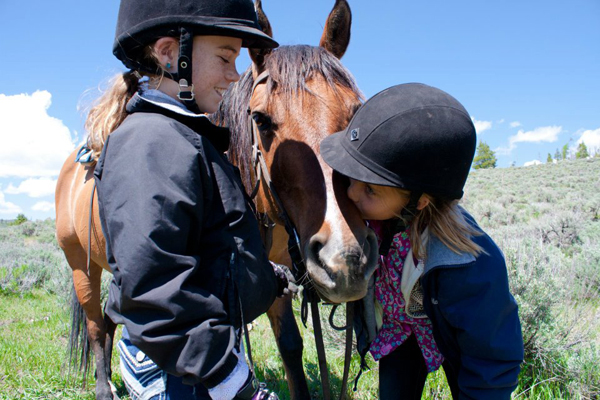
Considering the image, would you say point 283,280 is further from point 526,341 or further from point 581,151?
point 581,151

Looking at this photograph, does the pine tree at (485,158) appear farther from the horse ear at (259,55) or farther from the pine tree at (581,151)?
the horse ear at (259,55)

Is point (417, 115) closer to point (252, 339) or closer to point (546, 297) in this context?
point (546, 297)

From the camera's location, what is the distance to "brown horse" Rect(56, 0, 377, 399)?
5.10 ft

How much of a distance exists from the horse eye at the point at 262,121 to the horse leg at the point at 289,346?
1355 millimetres

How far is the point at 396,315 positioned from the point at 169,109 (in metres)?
1.53

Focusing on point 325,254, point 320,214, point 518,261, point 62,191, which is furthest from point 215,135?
point 518,261

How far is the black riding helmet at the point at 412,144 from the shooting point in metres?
1.57

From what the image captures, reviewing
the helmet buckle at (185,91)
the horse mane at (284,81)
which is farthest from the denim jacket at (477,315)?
the helmet buckle at (185,91)

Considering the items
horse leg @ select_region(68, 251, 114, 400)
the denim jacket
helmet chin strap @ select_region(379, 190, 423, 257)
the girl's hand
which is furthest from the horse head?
horse leg @ select_region(68, 251, 114, 400)

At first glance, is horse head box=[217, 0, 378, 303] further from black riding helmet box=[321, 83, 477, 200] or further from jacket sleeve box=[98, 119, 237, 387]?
jacket sleeve box=[98, 119, 237, 387]

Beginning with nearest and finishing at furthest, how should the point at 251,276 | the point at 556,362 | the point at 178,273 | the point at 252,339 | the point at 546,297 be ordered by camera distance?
1. the point at 178,273
2. the point at 251,276
3. the point at 556,362
4. the point at 546,297
5. the point at 252,339

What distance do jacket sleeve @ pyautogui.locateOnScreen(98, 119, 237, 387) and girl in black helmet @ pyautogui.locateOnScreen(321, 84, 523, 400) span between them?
718 mm

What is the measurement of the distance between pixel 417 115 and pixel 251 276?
936mm

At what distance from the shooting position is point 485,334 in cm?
157
